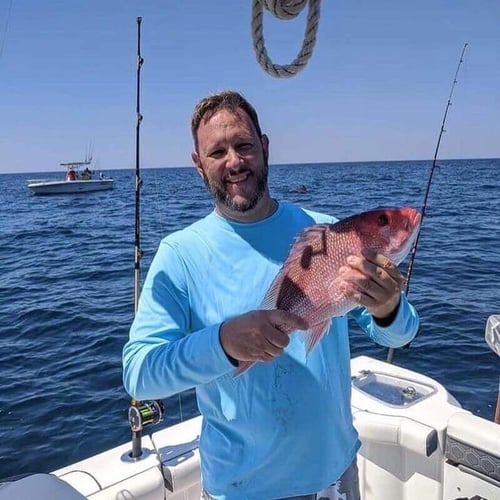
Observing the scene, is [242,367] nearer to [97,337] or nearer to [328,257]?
[328,257]

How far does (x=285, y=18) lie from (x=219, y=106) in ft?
1.46

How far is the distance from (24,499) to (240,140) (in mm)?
1528

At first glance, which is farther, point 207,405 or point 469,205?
point 469,205

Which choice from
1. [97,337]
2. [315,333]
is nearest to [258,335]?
[315,333]

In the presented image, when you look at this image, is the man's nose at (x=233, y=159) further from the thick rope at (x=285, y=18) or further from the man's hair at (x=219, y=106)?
the thick rope at (x=285, y=18)

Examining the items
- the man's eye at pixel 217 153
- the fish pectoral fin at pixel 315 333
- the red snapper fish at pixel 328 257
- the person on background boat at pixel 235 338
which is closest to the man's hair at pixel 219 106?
the person on background boat at pixel 235 338

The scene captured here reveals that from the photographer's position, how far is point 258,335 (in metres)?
1.59

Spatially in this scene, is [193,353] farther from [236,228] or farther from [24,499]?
[24,499]

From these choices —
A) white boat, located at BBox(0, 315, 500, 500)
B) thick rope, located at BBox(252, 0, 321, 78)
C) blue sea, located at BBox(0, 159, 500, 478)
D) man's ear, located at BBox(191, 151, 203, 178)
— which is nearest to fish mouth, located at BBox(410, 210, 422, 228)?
thick rope, located at BBox(252, 0, 321, 78)

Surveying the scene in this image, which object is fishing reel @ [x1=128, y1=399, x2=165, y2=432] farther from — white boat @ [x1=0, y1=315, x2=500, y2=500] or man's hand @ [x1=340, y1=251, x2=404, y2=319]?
man's hand @ [x1=340, y1=251, x2=404, y2=319]

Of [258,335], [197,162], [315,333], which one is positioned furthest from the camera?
[197,162]

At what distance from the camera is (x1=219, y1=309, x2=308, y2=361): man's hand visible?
5.22ft

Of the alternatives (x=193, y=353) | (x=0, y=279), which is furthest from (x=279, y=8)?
(x=0, y=279)

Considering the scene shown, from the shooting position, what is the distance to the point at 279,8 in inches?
68.2
